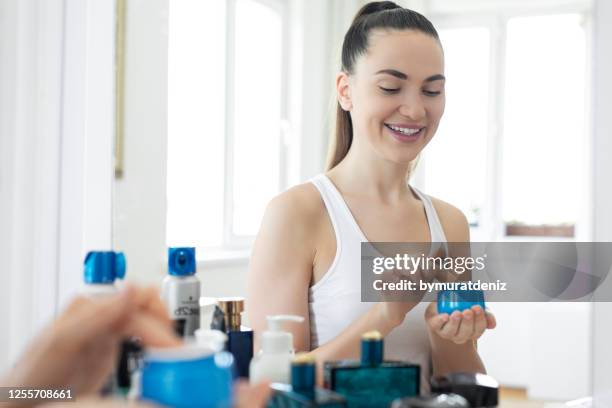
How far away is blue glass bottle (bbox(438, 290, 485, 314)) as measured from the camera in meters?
0.68

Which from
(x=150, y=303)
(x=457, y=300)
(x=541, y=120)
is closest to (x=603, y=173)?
(x=541, y=120)

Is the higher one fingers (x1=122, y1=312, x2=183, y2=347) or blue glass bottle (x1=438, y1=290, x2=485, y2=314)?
fingers (x1=122, y1=312, x2=183, y2=347)

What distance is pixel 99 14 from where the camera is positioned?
98 centimetres

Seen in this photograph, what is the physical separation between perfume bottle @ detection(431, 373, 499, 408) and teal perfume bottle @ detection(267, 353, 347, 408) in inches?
5.2

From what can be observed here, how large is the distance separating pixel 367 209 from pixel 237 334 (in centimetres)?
29

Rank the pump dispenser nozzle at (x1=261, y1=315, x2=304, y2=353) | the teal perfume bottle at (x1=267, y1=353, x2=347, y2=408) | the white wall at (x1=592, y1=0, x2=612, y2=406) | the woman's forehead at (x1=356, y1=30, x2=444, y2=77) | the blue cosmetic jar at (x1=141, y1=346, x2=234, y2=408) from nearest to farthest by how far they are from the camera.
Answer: the blue cosmetic jar at (x1=141, y1=346, x2=234, y2=408)
the teal perfume bottle at (x1=267, y1=353, x2=347, y2=408)
the pump dispenser nozzle at (x1=261, y1=315, x2=304, y2=353)
the white wall at (x1=592, y1=0, x2=612, y2=406)
the woman's forehead at (x1=356, y1=30, x2=444, y2=77)

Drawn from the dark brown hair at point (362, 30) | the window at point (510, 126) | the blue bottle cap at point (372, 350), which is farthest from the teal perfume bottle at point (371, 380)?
the dark brown hair at point (362, 30)

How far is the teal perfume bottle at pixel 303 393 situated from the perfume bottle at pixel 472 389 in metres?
0.13

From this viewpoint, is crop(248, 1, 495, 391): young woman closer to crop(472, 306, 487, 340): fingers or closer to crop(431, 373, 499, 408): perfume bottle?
crop(472, 306, 487, 340): fingers

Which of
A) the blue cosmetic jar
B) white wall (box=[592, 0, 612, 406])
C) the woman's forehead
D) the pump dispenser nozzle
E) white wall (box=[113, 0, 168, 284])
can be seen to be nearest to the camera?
the blue cosmetic jar

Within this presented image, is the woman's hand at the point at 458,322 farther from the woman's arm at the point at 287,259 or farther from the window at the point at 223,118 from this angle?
the window at the point at 223,118

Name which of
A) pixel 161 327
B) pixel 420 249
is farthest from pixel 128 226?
pixel 161 327

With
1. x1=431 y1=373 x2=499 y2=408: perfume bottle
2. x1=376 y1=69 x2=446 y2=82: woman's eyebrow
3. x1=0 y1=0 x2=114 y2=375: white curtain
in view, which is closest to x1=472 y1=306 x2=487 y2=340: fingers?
x1=431 y1=373 x2=499 y2=408: perfume bottle

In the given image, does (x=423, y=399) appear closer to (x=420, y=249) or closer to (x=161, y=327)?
(x=161, y=327)
